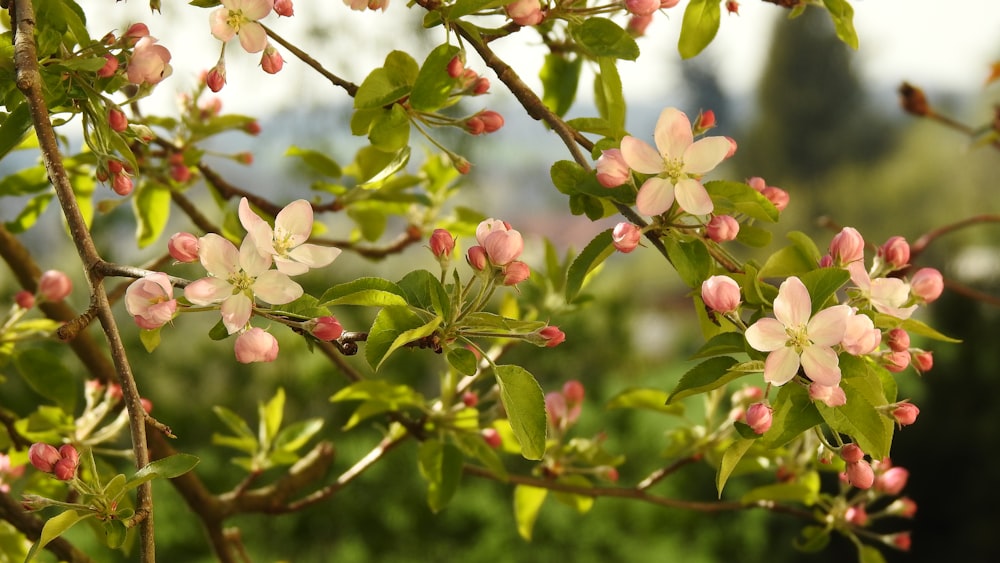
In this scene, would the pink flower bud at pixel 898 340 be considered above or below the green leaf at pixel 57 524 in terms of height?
below

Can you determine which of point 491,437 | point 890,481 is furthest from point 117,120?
point 890,481

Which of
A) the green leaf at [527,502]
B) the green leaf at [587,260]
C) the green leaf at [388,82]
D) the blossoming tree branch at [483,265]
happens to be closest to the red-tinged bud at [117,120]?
the blossoming tree branch at [483,265]

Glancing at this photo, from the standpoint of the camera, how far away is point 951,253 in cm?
214

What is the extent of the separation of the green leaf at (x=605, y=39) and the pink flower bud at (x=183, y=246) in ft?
0.64

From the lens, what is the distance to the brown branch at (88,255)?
381 mm

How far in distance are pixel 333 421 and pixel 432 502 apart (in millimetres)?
2160

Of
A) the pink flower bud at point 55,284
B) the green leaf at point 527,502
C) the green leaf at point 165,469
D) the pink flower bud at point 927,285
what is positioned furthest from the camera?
the green leaf at point 527,502

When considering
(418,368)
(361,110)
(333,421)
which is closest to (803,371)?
(361,110)

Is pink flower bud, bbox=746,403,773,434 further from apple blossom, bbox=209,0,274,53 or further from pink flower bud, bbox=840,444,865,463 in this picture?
apple blossom, bbox=209,0,274,53

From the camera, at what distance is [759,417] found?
0.41 meters

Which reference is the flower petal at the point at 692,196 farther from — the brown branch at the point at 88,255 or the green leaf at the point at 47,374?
the green leaf at the point at 47,374

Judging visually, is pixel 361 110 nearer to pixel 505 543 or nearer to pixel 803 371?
pixel 803 371

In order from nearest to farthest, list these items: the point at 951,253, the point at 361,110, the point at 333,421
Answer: the point at 361,110 < the point at 951,253 < the point at 333,421

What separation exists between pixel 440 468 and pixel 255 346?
0.30 meters
